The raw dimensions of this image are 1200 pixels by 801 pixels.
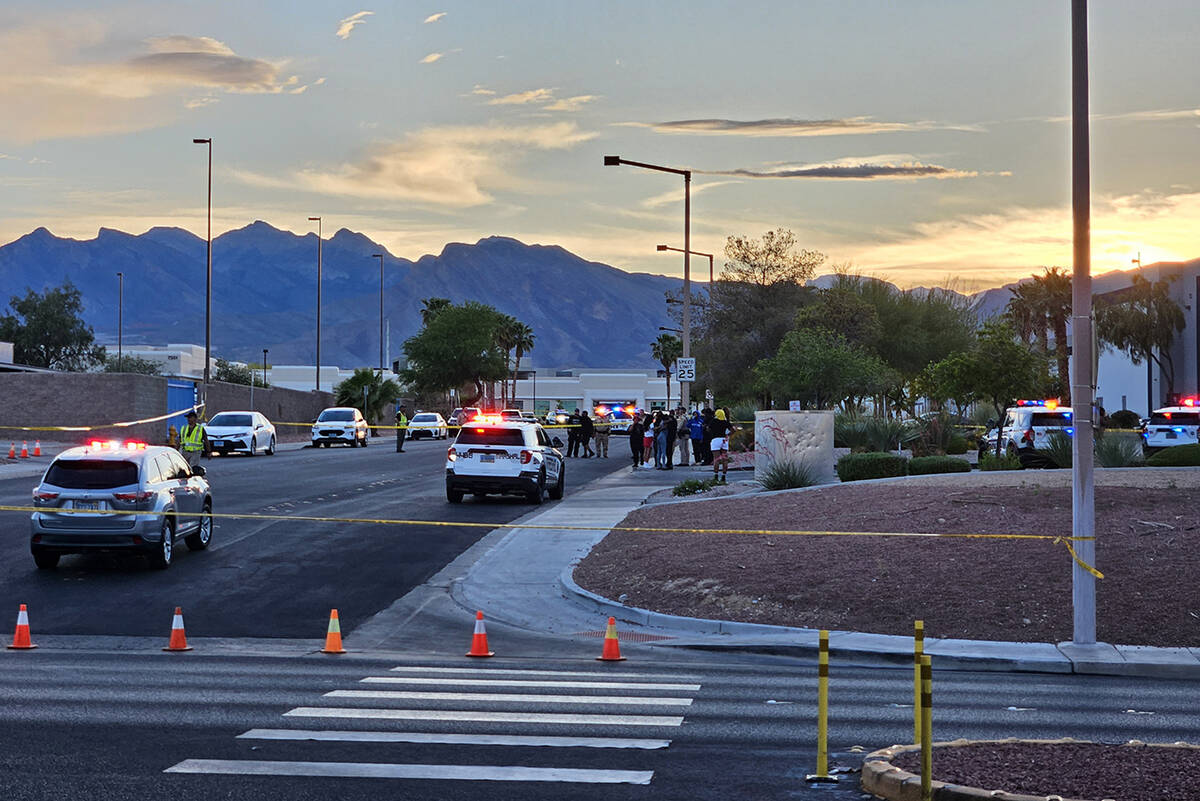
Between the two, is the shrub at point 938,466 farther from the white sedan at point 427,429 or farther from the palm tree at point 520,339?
the palm tree at point 520,339

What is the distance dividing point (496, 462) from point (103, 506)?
38.5ft

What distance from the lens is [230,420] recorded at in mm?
52719

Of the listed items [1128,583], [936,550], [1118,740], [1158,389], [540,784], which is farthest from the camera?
[1158,389]

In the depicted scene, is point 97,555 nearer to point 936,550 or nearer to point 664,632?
point 664,632

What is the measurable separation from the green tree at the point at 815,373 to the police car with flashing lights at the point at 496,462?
22830 mm

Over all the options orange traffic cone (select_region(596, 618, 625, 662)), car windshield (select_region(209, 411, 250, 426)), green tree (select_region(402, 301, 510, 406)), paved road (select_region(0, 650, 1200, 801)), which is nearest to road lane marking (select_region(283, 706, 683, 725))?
paved road (select_region(0, 650, 1200, 801))

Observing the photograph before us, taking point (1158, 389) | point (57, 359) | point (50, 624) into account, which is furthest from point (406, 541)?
point (57, 359)

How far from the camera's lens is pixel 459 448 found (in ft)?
98.8

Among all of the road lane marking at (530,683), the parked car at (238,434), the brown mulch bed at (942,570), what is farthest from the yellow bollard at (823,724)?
the parked car at (238,434)

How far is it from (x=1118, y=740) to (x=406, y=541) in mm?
15286

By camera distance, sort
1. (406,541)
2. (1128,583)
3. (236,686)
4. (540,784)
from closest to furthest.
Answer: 1. (540,784)
2. (236,686)
3. (1128,583)
4. (406,541)

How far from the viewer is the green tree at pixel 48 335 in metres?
108

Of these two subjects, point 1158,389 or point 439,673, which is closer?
point 439,673

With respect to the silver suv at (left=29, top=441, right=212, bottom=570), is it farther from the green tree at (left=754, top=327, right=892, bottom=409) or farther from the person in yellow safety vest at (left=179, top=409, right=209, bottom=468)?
the green tree at (left=754, top=327, right=892, bottom=409)
